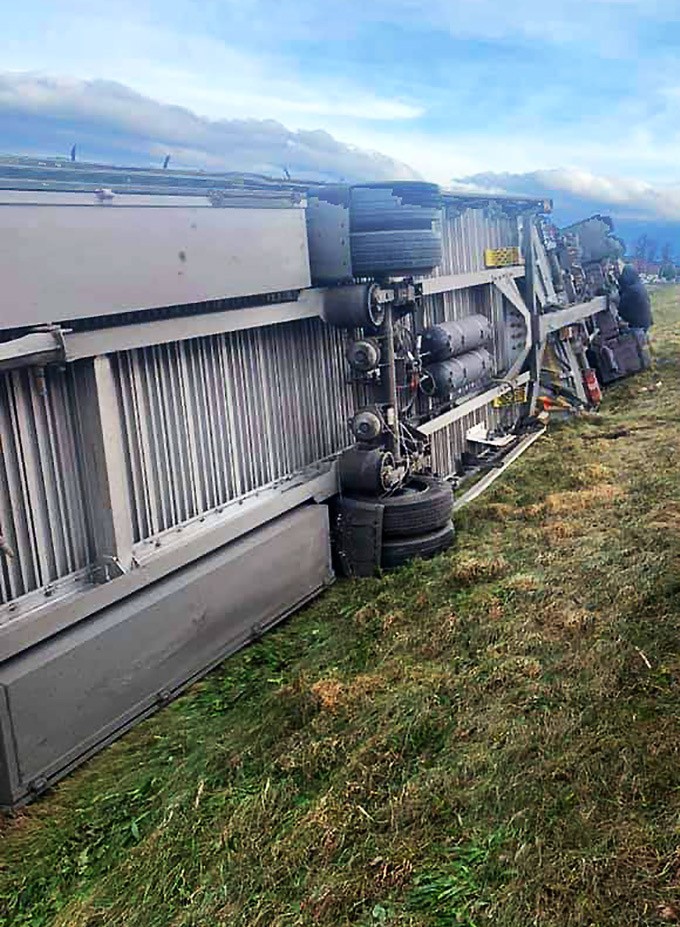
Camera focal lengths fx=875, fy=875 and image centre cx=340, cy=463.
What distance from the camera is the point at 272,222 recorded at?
542 cm

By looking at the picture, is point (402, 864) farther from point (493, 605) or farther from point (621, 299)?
point (621, 299)

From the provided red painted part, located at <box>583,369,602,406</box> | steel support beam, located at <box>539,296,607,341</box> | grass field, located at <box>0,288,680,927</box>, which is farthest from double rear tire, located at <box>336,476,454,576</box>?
red painted part, located at <box>583,369,602,406</box>

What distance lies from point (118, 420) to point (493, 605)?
254cm

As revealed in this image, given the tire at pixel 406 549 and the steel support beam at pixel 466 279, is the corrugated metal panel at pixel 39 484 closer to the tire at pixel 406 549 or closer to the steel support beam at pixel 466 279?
the tire at pixel 406 549

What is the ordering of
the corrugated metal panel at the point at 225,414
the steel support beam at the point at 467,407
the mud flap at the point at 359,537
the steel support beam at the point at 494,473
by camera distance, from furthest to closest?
1. the steel support beam at the point at 467,407
2. the steel support beam at the point at 494,473
3. the mud flap at the point at 359,537
4. the corrugated metal panel at the point at 225,414

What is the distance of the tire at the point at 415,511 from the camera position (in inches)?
251

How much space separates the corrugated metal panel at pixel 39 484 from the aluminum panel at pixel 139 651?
35cm

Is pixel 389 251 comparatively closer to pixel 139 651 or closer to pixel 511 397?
pixel 139 651

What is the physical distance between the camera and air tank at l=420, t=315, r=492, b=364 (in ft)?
26.7

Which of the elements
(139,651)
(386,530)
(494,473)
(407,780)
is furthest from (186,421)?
(494,473)

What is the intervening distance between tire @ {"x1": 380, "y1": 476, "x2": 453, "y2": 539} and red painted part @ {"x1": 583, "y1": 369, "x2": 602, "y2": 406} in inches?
259

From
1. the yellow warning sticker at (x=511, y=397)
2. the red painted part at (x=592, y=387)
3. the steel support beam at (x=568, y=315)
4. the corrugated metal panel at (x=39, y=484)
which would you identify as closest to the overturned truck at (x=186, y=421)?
the corrugated metal panel at (x=39, y=484)

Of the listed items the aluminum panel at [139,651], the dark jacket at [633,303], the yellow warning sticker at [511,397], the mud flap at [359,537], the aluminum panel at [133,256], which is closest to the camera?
the aluminum panel at [133,256]

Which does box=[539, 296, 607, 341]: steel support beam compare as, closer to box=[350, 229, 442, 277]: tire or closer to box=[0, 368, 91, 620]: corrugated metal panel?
box=[350, 229, 442, 277]: tire
